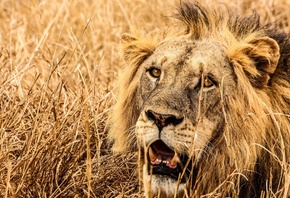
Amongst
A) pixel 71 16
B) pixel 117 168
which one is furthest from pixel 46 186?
pixel 71 16

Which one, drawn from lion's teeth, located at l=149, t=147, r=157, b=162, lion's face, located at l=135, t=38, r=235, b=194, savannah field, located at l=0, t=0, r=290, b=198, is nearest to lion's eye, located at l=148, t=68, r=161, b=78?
lion's face, located at l=135, t=38, r=235, b=194

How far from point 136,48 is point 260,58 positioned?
0.80 meters

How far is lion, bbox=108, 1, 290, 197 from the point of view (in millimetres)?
4391

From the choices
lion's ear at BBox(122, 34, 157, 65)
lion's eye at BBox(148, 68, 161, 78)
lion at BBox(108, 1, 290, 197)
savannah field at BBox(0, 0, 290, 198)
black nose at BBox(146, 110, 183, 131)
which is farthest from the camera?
lion's ear at BBox(122, 34, 157, 65)

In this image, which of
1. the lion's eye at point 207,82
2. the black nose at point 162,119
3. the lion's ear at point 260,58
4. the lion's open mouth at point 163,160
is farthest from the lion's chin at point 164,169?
the lion's ear at point 260,58

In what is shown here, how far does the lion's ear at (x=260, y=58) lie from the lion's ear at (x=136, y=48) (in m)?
0.61

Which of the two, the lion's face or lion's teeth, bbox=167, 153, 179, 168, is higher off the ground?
the lion's face

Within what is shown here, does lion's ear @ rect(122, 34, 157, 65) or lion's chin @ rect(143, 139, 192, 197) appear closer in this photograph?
lion's chin @ rect(143, 139, 192, 197)

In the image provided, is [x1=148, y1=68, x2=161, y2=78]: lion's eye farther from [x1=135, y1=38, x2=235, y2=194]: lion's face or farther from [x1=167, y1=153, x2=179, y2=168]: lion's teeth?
[x1=167, y1=153, x2=179, y2=168]: lion's teeth

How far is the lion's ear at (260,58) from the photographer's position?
4.64 meters

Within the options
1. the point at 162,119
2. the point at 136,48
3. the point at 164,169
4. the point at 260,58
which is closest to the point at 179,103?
the point at 162,119

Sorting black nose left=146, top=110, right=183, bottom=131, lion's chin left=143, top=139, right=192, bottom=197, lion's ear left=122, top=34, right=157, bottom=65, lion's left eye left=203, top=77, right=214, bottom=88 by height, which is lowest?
lion's chin left=143, top=139, right=192, bottom=197

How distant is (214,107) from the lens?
15.1 feet

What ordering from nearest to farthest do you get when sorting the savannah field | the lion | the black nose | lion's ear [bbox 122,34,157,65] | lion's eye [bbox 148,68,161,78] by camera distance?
the black nose, the lion, the savannah field, lion's eye [bbox 148,68,161,78], lion's ear [bbox 122,34,157,65]
